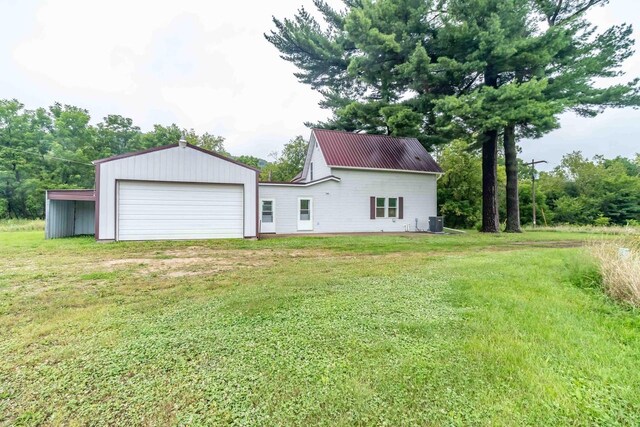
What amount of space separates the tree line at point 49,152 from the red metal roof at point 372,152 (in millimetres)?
8771

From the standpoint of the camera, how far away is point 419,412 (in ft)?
5.76

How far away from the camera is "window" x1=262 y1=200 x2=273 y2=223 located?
44.5ft

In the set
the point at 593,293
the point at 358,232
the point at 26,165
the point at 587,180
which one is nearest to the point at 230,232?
the point at 358,232

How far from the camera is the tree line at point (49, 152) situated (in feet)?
80.7

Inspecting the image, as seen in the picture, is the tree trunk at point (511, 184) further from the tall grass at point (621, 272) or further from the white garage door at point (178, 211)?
the white garage door at point (178, 211)

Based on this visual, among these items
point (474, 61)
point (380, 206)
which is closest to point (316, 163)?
point (380, 206)

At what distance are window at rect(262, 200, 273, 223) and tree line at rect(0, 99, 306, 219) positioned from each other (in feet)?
32.9

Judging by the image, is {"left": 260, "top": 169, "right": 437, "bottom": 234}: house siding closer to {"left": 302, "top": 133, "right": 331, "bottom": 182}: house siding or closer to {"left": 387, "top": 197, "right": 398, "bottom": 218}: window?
{"left": 387, "top": 197, "right": 398, "bottom": 218}: window

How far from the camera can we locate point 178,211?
10.8 metres

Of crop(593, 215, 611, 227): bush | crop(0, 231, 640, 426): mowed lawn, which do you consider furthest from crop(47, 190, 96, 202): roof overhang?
crop(593, 215, 611, 227): bush

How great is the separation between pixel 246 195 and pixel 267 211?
2.24 meters

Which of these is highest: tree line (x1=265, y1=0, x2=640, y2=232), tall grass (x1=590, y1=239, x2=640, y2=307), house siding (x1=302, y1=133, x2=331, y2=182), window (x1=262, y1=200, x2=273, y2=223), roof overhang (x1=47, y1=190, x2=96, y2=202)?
tree line (x1=265, y1=0, x2=640, y2=232)

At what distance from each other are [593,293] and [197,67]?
20.6 meters

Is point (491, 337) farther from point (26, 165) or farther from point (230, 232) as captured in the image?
point (26, 165)
